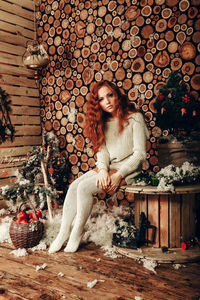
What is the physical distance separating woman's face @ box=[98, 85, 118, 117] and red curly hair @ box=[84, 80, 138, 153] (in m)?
0.03

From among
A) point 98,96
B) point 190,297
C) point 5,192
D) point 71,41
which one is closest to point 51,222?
point 5,192

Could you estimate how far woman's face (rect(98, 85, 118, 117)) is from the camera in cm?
282

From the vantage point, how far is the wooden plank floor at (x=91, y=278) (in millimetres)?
1903

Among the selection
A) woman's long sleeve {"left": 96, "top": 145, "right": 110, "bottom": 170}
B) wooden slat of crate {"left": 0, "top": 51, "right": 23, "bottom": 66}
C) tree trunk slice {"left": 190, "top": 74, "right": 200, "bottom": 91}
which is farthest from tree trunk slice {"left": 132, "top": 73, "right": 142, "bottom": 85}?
wooden slat of crate {"left": 0, "top": 51, "right": 23, "bottom": 66}

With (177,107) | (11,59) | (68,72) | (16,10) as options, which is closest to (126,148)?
(177,107)

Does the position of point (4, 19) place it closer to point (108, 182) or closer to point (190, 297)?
point (108, 182)

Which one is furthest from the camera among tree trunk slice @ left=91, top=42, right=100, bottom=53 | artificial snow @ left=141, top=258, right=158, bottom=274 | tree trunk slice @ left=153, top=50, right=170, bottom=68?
tree trunk slice @ left=91, top=42, right=100, bottom=53

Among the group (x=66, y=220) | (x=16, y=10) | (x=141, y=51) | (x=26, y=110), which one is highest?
(x=16, y=10)

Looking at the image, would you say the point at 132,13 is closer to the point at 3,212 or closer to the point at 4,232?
the point at 4,232

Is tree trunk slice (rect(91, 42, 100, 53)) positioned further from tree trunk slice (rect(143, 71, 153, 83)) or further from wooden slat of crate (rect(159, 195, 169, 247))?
wooden slat of crate (rect(159, 195, 169, 247))

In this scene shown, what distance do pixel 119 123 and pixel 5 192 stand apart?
1.49m

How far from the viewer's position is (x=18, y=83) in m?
4.59

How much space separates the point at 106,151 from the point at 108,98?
567 millimetres

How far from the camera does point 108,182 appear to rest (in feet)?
8.63
